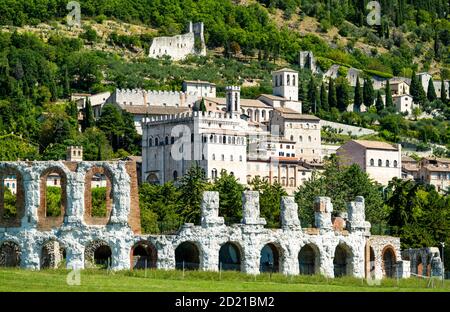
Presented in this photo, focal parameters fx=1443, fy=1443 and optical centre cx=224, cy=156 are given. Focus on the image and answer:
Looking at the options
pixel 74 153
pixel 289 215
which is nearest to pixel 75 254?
pixel 289 215

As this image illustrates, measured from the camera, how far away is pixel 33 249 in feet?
218

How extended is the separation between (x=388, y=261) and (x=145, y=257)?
47.6ft

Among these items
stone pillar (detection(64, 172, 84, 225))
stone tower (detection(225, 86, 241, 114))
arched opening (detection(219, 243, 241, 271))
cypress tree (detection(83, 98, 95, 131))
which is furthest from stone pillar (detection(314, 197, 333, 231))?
stone tower (detection(225, 86, 241, 114))

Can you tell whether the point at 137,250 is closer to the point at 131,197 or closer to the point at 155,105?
the point at 131,197

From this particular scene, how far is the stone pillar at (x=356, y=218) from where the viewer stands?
237 feet

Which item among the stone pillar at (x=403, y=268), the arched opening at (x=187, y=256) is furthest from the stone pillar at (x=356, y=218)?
the arched opening at (x=187, y=256)

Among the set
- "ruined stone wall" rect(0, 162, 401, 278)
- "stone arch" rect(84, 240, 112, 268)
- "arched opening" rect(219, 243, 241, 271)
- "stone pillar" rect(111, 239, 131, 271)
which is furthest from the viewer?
"arched opening" rect(219, 243, 241, 271)

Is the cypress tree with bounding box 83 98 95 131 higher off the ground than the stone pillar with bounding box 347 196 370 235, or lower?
higher

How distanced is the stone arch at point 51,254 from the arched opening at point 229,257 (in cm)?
765

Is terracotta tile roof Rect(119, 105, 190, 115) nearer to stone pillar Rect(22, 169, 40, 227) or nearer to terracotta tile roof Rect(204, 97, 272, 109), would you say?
terracotta tile roof Rect(204, 97, 272, 109)

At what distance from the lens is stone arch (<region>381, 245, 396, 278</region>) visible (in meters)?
75.3

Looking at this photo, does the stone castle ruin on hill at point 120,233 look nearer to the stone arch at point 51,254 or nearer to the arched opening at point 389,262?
the stone arch at point 51,254

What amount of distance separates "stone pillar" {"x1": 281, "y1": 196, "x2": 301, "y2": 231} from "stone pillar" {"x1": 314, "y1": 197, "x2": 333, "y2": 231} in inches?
62.7

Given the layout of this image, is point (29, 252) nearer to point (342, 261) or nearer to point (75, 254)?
point (75, 254)
